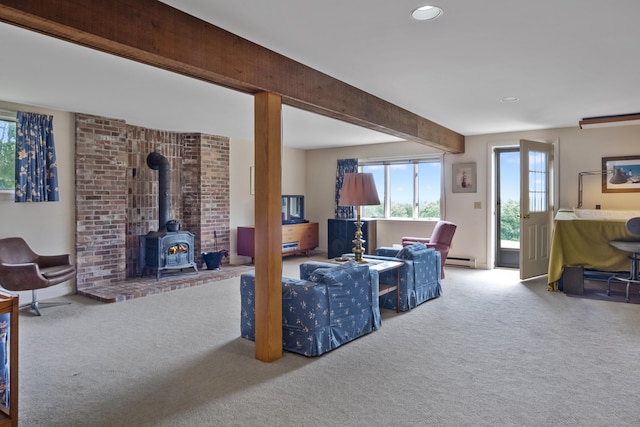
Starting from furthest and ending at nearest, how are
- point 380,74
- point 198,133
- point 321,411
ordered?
point 198,133 → point 380,74 → point 321,411

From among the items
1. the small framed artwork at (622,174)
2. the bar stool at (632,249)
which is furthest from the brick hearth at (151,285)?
the small framed artwork at (622,174)

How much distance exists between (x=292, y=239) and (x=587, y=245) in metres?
4.71

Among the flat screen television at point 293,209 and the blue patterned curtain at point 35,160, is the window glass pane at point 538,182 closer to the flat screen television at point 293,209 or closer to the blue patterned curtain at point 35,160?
the flat screen television at point 293,209

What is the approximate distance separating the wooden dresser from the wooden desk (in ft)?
14.2

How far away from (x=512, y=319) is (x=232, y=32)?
3.59m

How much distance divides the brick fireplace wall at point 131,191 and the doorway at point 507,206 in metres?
4.67

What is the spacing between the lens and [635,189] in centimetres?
579

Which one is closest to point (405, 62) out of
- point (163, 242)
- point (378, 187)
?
point (163, 242)

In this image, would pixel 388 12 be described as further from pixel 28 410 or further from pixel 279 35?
pixel 28 410

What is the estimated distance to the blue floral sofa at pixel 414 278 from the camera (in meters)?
4.35

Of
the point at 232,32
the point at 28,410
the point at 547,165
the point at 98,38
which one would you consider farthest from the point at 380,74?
the point at 547,165

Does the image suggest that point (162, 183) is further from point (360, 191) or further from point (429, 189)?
point (429, 189)

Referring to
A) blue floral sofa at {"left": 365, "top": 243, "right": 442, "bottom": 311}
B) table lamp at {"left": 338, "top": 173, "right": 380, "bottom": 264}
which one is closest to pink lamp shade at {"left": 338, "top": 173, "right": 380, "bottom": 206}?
table lamp at {"left": 338, "top": 173, "right": 380, "bottom": 264}

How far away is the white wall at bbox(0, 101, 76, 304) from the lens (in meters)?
4.65
